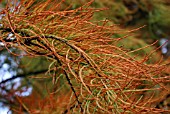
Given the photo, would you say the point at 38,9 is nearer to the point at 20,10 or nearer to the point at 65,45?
the point at 20,10

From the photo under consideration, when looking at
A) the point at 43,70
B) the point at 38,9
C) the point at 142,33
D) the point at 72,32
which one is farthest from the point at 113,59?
the point at 142,33

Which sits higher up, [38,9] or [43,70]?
[38,9]

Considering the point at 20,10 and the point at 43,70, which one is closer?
the point at 20,10

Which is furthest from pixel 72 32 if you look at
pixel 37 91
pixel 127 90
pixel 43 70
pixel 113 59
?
pixel 37 91

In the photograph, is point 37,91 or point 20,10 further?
point 37,91

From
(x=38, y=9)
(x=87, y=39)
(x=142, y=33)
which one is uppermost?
(x=38, y=9)

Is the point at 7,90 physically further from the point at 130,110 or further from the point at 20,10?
the point at 130,110

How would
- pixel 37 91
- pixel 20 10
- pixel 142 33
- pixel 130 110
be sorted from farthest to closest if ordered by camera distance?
pixel 142 33 < pixel 37 91 < pixel 20 10 < pixel 130 110

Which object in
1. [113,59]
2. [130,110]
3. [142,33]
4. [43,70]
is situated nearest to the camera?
[130,110]

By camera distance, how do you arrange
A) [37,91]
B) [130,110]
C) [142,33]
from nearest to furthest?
[130,110]
[37,91]
[142,33]
